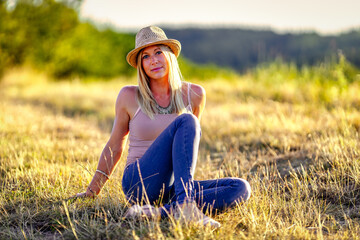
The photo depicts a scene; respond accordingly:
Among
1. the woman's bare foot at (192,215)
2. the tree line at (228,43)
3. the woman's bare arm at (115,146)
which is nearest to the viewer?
the woman's bare foot at (192,215)

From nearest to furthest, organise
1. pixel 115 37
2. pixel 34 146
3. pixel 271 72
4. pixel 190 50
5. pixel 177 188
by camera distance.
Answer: pixel 177 188 < pixel 34 146 < pixel 271 72 < pixel 115 37 < pixel 190 50

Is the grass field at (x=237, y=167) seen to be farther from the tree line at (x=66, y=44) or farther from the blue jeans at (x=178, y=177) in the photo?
the tree line at (x=66, y=44)

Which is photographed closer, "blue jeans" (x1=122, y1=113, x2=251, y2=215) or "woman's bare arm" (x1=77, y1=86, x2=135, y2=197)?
"blue jeans" (x1=122, y1=113, x2=251, y2=215)

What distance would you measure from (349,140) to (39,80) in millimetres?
12285

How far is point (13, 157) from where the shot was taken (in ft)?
14.9

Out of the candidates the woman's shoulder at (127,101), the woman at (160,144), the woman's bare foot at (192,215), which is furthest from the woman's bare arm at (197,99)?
the woman's bare foot at (192,215)

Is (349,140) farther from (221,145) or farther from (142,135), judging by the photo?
(142,135)

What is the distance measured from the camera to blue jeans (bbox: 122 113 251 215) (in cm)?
275

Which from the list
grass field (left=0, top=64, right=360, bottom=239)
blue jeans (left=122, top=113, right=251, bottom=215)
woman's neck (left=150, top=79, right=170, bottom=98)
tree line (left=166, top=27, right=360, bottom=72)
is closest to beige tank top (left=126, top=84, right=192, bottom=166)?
blue jeans (left=122, top=113, right=251, bottom=215)

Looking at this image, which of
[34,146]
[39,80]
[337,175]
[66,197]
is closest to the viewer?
[66,197]

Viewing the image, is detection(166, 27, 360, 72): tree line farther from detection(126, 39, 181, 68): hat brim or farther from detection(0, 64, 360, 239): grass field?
detection(126, 39, 181, 68): hat brim

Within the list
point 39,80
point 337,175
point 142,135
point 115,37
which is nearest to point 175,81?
point 142,135

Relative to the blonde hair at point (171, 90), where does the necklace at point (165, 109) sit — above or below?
below

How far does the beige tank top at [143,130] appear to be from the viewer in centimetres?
324
